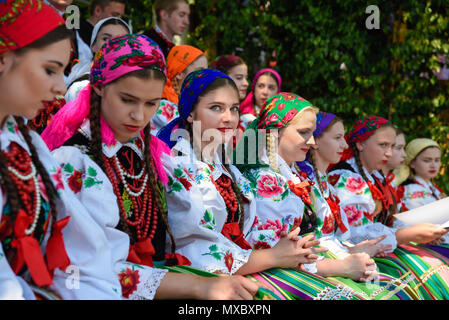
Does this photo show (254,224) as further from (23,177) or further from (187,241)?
(23,177)

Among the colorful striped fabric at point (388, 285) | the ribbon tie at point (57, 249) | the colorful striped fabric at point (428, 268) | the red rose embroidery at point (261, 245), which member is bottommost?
the colorful striped fabric at point (428, 268)

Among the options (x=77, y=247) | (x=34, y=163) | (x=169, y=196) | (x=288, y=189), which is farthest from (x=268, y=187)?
(x=34, y=163)

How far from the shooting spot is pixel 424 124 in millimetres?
6293

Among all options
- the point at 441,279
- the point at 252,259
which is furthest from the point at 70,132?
the point at 441,279

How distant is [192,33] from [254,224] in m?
4.15

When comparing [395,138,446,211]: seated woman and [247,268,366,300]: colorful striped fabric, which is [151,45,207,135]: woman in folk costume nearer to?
[247,268,366,300]: colorful striped fabric

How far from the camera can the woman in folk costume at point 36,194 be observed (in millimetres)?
1624


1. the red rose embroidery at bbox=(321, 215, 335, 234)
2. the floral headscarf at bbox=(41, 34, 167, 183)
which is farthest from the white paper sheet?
the floral headscarf at bbox=(41, 34, 167, 183)

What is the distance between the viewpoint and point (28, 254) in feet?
5.31

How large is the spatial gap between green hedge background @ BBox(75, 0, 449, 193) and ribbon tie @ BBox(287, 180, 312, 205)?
319cm

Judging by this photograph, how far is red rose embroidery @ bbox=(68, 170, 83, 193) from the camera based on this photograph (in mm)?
1944

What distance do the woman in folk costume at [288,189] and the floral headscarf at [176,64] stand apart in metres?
0.97

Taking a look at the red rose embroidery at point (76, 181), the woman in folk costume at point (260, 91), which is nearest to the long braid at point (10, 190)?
the red rose embroidery at point (76, 181)

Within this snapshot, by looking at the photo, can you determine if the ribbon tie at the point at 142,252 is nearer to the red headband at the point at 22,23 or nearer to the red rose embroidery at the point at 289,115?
the red headband at the point at 22,23
